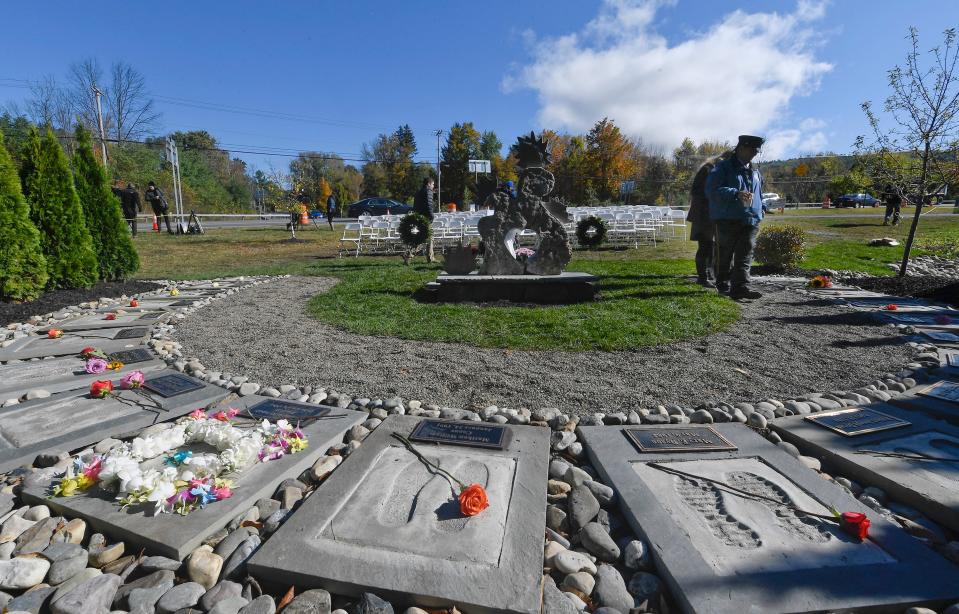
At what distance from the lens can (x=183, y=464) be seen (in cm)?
241

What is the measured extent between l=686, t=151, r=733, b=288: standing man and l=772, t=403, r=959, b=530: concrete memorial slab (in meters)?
5.32

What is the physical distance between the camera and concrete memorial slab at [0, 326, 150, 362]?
4.62m

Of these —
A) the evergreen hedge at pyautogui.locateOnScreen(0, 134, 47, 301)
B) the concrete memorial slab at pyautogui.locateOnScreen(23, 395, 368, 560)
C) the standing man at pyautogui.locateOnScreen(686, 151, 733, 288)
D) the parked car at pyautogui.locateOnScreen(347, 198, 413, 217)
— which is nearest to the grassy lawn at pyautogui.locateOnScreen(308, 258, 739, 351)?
the standing man at pyautogui.locateOnScreen(686, 151, 733, 288)

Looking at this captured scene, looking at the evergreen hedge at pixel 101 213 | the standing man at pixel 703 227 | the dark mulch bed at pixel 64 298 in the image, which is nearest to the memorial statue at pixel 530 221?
the standing man at pixel 703 227

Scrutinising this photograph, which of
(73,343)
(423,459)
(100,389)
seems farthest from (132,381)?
(423,459)

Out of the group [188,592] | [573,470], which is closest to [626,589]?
[573,470]

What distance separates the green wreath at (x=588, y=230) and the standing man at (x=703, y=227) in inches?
184

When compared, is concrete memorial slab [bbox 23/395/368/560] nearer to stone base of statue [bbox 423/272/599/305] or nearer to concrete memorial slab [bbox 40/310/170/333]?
concrete memorial slab [bbox 40/310/170/333]

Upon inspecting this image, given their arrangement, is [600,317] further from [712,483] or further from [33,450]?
[33,450]

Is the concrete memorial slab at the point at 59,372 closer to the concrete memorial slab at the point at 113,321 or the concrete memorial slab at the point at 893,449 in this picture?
the concrete memorial slab at the point at 113,321

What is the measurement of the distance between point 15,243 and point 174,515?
7.17 m

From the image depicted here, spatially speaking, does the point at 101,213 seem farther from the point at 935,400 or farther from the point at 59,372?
the point at 935,400

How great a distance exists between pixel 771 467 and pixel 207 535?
2844mm

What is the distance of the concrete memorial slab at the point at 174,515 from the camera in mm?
2018
